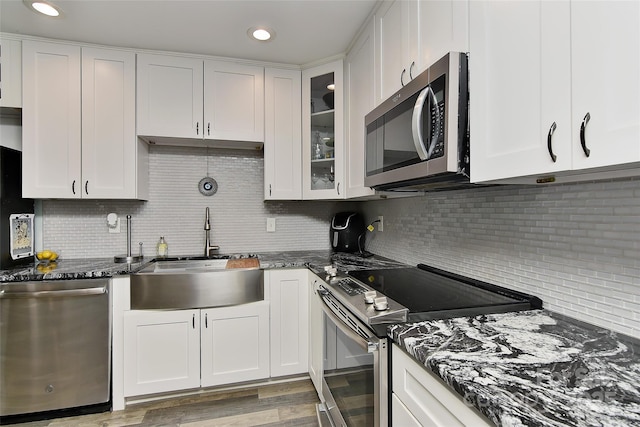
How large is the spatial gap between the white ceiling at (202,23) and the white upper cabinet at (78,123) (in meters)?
0.15

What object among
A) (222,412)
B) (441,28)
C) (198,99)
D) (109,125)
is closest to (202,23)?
(198,99)

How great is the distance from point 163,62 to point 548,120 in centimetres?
236

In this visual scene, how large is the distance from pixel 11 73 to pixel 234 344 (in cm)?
225

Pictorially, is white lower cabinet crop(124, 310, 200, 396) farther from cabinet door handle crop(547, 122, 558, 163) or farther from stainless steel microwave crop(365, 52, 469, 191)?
cabinet door handle crop(547, 122, 558, 163)

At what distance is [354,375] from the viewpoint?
1.26m

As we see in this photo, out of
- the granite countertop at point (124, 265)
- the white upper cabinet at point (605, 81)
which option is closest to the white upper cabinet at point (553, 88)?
the white upper cabinet at point (605, 81)

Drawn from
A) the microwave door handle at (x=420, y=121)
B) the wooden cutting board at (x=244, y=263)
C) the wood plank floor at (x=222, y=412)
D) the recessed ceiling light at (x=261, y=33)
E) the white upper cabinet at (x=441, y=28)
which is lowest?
the wood plank floor at (x=222, y=412)

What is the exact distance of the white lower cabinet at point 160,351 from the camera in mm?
1920

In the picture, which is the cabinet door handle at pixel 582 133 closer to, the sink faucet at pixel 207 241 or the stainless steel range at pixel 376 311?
the stainless steel range at pixel 376 311

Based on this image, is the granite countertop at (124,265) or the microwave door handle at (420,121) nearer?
the microwave door handle at (420,121)

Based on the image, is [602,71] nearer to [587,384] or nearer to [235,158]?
[587,384]

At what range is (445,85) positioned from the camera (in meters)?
1.05

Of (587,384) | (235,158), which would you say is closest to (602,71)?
→ (587,384)

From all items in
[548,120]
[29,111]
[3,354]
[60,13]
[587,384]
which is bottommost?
[3,354]
